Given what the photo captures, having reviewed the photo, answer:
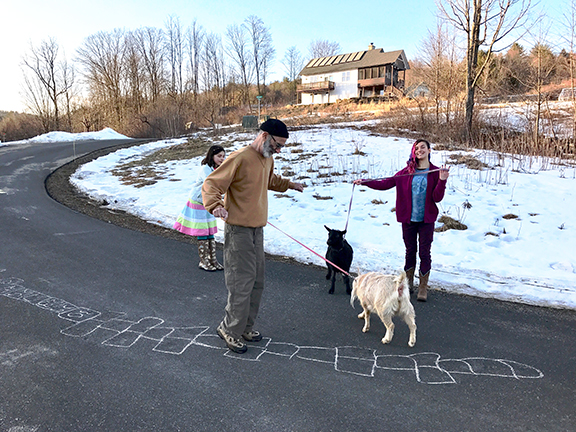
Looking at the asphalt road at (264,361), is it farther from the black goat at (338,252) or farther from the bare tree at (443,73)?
the bare tree at (443,73)

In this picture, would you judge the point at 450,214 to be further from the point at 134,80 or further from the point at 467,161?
the point at 134,80

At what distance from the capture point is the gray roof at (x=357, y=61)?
57312mm

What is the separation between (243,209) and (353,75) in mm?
61617

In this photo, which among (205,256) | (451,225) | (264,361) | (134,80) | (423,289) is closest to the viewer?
(264,361)

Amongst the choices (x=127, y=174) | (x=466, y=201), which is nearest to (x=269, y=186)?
(x=466, y=201)

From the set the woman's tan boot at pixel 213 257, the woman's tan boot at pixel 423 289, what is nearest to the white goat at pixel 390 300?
the woman's tan boot at pixel 423 289

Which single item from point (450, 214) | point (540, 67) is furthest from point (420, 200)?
point (540, 67)

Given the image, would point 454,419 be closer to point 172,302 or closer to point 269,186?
point 269,186

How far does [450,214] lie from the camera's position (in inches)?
334

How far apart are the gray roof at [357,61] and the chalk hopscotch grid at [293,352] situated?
193 feet

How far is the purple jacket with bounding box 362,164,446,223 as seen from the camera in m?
5.10

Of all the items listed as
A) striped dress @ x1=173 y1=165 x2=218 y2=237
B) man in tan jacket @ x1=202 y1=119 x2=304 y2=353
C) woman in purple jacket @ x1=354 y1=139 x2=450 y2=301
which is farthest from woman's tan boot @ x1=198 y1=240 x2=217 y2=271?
woman in purple jacket @ x1=354 y1=139 x2=450 y2=301

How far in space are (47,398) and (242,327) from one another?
1679mm

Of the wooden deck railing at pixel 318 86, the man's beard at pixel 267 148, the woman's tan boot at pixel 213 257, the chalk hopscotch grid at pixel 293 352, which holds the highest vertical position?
the wooden deck railing at pixel 318 86
